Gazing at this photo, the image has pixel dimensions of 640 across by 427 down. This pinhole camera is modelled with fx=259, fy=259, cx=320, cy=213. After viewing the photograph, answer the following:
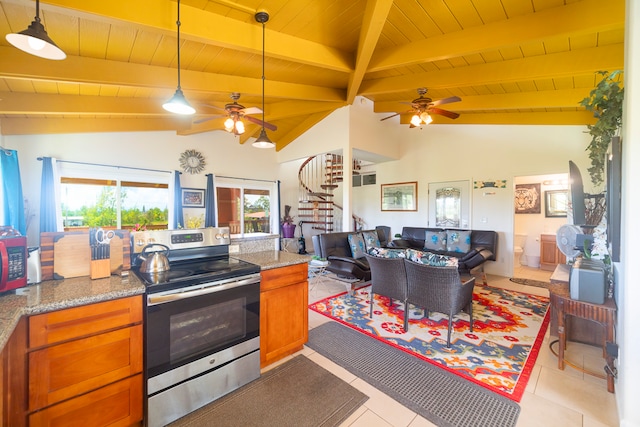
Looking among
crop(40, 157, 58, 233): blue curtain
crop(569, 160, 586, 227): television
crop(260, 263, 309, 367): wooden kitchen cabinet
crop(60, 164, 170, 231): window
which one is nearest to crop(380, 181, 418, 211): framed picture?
crop(569, 160, 586, 227): television

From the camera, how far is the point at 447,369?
2.31 metres

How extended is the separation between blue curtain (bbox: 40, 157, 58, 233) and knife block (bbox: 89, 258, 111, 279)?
417 cm

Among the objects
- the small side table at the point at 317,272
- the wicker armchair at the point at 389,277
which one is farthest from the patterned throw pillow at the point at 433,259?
the small side table at the point at 317,272

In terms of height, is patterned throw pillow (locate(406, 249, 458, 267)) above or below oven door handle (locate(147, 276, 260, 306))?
above

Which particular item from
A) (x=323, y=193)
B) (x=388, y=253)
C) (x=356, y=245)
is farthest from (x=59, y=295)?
(x=323, y=193)

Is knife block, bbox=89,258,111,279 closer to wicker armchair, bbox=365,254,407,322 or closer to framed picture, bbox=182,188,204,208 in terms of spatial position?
wicker armchair, bbox=365,254,407,322

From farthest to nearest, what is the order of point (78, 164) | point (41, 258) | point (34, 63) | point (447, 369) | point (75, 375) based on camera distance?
point (78, 164)
point (34, 63)
point (447, 369)
point (41, 258)
point (75, 375)

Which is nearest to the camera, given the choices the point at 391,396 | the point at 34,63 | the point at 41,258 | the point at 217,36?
the point at 41,258

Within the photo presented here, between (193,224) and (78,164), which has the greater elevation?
(78,164)

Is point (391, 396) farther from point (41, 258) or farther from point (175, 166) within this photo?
point (175, 166)

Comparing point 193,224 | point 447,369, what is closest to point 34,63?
point 193,224

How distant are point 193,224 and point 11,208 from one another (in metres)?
2.69

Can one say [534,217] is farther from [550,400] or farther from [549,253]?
[550,400]

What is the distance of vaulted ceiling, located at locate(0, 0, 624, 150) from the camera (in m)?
2.35
